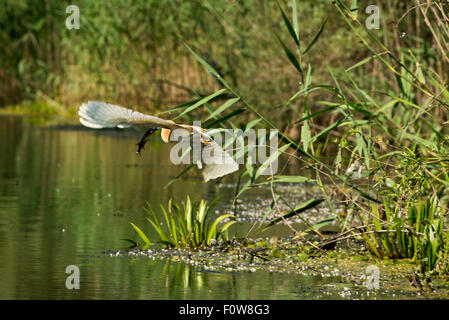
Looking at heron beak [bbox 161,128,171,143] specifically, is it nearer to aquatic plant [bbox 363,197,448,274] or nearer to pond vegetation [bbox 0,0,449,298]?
pond vegetation [bbox 0,0,449,298]

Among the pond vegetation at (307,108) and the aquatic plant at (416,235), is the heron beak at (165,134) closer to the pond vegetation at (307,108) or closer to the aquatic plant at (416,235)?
the pond vegetation at (307,108)

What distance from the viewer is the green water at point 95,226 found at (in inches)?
283

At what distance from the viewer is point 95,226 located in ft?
33.7

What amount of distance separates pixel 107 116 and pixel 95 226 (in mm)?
3467

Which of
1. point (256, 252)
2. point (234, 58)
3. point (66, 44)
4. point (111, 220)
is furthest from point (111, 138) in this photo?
point (256, 252)

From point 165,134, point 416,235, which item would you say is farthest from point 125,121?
point 416,235

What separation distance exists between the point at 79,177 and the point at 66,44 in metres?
13.3

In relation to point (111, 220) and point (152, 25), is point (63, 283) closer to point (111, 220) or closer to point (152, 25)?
point (111, 220)

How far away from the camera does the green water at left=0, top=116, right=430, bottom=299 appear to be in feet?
23.6

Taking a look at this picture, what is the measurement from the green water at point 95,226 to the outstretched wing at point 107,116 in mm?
1118

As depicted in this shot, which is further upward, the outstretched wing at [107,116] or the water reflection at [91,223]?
the outstretched wing at [107,116]

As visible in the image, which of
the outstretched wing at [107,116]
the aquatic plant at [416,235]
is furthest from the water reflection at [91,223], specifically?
the outstretched wing at [107,116]

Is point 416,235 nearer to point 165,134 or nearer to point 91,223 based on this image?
point 165,134

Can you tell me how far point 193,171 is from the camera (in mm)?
16484
